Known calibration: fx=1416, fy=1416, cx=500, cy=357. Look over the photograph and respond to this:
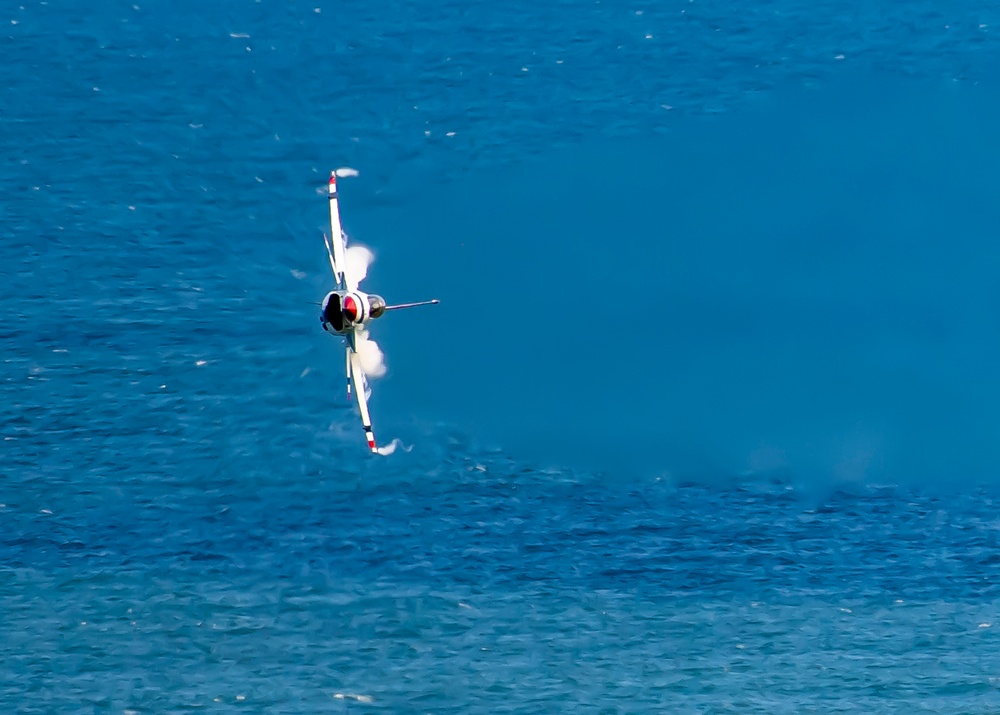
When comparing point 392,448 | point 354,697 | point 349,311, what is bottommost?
point 354,697

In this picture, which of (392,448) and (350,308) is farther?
(392,448)

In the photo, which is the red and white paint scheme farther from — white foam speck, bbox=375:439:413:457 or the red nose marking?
white foam speck, bbox=375:439:413:457

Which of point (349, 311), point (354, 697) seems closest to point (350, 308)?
point (349, 311)

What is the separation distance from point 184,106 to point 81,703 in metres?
17.4

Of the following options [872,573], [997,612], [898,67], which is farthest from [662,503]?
[898,67]

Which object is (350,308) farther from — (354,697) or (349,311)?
(354,697)

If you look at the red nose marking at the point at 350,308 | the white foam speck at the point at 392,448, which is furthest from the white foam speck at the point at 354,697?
the white foam speck at the point at 392,448

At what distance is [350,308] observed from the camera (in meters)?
24.5

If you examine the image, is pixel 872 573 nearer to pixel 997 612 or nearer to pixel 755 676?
pixel 997 612

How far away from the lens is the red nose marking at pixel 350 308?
24438 mm

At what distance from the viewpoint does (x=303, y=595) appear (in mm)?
27000

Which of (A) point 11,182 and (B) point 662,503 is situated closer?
(B) point 662,503

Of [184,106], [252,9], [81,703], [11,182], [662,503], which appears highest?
[252,9]

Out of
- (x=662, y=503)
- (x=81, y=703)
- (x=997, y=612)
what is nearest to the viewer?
(x=81, y=703)
